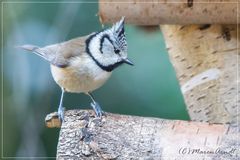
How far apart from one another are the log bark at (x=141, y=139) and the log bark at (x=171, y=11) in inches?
14.1

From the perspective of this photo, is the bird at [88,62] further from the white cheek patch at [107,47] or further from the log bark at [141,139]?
the log bark at [141,139]

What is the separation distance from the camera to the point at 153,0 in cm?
162

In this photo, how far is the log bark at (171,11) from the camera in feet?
5.23

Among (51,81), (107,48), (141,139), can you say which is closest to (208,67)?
(107,48)

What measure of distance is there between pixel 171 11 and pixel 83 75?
0.31 meters

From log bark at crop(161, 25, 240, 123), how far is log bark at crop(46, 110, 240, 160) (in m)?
0.35

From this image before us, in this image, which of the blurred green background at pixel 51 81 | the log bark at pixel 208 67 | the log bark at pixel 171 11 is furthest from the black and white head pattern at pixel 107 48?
the blurred green background at pixel 51 81

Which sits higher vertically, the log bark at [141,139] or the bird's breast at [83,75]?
the bird's breast at [83,75]

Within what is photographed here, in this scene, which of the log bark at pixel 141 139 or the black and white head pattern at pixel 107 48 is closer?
the log bark at pixel 141 139

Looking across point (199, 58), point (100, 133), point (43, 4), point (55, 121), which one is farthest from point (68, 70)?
point (43, 4)

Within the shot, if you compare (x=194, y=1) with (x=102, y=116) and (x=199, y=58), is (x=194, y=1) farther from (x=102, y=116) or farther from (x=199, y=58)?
(x=102, y=116)

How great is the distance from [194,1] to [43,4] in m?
1.09

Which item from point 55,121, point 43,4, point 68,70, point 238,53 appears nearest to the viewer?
point 55,121

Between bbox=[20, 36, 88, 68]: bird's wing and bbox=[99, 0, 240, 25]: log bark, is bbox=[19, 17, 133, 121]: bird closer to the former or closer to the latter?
bbox=[20, 36, 88, 68]: bird's wing
